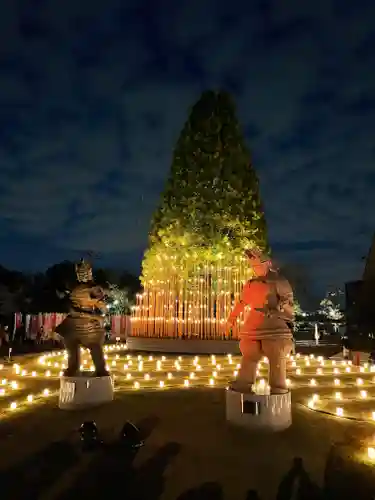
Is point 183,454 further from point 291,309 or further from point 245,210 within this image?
point 245,210

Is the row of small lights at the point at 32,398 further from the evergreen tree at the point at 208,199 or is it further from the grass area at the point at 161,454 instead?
the evergreen tree at the point at 208,199

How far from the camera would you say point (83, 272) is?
763 centimetres

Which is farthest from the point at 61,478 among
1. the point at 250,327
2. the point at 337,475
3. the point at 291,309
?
the point at 291,309

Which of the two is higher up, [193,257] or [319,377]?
[193,257]

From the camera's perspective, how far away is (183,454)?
486cm

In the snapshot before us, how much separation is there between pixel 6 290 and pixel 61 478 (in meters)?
28.0

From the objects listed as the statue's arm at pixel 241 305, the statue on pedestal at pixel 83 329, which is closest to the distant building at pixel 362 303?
the statue's arm at pixel 241 305

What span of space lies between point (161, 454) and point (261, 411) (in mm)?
1475

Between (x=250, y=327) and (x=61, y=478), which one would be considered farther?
(x=250, y=327)

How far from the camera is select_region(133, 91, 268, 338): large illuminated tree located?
17.3 metres

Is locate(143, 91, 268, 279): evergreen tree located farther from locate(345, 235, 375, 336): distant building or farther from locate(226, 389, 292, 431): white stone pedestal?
locate(226, 389, 292, 431): white stone pedestal

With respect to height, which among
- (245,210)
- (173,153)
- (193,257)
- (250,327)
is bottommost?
(250,327)

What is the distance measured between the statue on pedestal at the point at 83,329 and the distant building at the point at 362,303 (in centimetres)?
1411

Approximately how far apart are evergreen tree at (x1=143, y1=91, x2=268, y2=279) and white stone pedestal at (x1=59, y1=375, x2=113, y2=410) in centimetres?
1094
